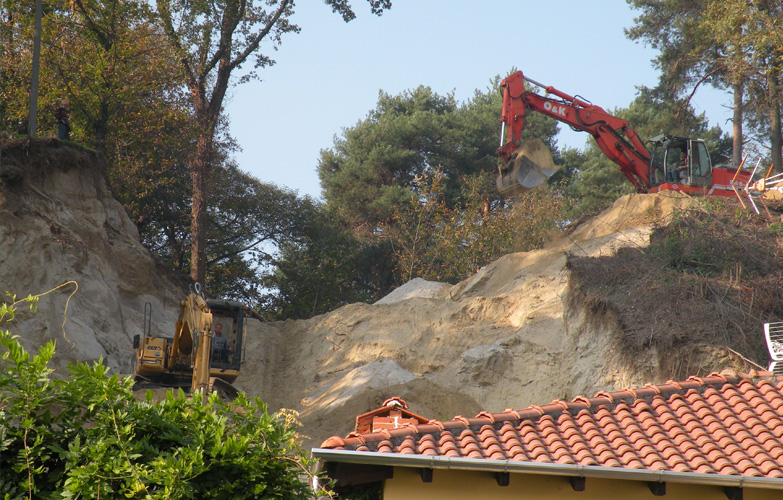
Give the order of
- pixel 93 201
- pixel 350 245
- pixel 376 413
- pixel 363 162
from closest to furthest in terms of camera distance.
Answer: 1. pixel 376 413
2. pixel 93 201
3. pixel 350 245
4. pixel 363 162

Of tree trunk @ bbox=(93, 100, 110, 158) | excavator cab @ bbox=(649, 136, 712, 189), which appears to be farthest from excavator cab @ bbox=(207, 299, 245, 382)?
excavator cab @ bbox=(649, 136, 712, 189)

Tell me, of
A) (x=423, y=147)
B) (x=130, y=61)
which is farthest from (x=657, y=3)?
(x=130, y=61)

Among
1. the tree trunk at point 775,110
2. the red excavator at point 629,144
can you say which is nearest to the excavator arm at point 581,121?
the red excavator at point 629,144

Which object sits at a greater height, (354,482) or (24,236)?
(24,236)

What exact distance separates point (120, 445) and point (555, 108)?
2222 cm

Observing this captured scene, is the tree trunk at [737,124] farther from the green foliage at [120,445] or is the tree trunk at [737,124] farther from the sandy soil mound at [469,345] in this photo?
the green foliage at [120,445]

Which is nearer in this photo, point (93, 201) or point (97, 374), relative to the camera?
point (97, 374)

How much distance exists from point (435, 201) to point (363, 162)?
756 centimetres

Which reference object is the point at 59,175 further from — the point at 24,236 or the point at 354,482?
the point at 354,482

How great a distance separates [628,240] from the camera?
23.8 meters

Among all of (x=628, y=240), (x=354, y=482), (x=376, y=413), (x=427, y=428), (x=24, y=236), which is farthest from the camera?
(x=628, y=240)

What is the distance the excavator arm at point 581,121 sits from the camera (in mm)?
25125

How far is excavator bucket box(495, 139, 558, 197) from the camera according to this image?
2266cm

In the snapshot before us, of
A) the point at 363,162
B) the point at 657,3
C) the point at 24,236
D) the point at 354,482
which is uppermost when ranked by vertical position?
the point at 657,3
